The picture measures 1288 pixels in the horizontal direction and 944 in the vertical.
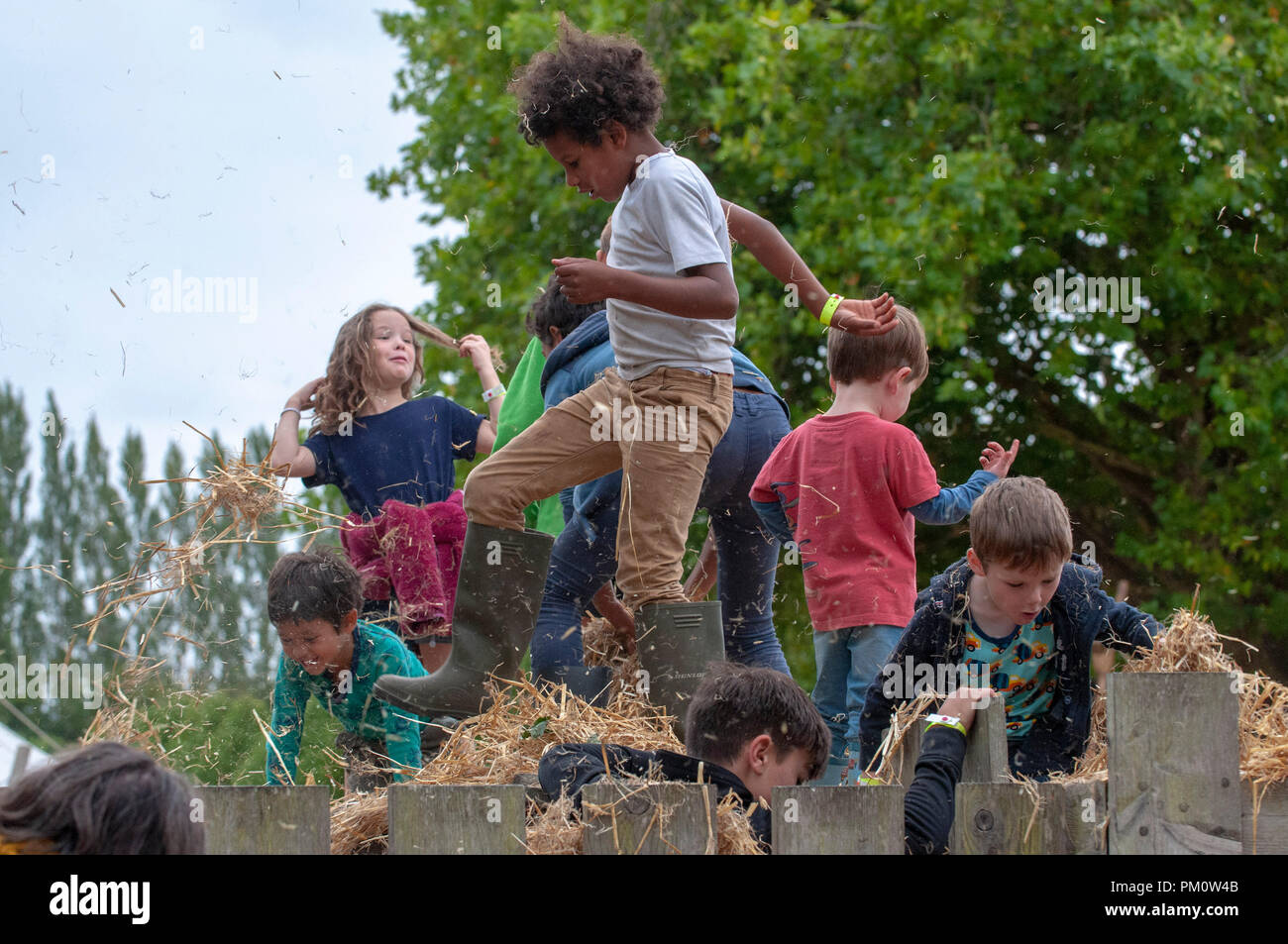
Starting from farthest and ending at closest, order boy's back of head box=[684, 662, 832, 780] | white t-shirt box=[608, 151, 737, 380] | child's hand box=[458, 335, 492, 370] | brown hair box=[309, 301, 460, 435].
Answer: child's hand box=[458, 335, 492, 370]
brown hair box=[309, 301, 460, 435]
white t-shirt box=[608, 151, 737, 380]
boy's back of head box=[684, 662, 832, 780]

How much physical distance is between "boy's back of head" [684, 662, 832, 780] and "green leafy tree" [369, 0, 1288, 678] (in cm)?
694

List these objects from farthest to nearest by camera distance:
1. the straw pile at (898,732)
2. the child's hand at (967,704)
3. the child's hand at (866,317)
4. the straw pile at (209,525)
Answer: the straw pile at (209,525) → the child's hand at (866,317) → the straw pile at (898,732) → the child's hand at (967,704)

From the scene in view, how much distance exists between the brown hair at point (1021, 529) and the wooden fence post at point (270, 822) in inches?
67.0

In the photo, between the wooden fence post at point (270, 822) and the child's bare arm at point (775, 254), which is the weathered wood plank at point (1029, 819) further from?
the child's bare arm at point (775, 254)

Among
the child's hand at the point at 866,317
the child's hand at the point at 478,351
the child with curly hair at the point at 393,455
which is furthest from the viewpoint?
the child's hand at the point at 478,351

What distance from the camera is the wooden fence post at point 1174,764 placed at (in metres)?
2.41

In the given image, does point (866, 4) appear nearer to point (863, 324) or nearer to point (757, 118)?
point (757, 118)

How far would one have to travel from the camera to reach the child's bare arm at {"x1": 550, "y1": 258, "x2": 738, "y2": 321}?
3576 mm

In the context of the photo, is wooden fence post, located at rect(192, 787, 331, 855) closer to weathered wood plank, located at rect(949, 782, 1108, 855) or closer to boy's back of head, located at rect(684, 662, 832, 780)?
boy's back of head, located at rect(684, 662, 832, 780)

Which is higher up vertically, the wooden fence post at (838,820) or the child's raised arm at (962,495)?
the child's raised arm at (962,495)

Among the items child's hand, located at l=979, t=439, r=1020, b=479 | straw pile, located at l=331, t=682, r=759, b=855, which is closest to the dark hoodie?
straw pile, located at l=331, t=682, r=759, b=855

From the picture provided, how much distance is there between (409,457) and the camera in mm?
5383

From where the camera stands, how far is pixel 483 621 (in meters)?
3.87

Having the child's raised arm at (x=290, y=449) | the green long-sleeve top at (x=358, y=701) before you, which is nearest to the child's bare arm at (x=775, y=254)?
the green long-sleeve top at (x=358, y=701)
